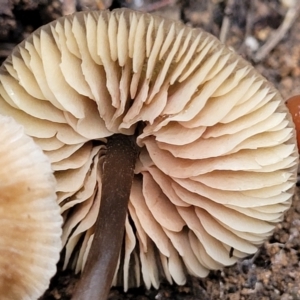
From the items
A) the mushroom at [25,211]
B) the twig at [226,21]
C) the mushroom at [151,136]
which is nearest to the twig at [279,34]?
the twig at [226,21]

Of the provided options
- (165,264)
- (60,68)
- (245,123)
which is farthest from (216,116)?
(165,264)

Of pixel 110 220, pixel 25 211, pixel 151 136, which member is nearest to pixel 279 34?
pixel 151 136

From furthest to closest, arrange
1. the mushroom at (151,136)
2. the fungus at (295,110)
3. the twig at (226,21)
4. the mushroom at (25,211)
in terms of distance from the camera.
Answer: the twig at (226,21)
the fungus at (295,110)
the mushroom at (151,136)
the mushroom at (25,211)

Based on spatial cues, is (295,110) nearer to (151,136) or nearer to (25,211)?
(151,136)

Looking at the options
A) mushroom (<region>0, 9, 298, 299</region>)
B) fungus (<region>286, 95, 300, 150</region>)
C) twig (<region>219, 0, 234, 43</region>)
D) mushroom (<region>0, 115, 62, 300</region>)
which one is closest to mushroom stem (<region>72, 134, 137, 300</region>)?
mushroom (<region>0, 9, 298, 299</region>)

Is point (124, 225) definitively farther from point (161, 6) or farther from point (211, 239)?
point (161, 6)

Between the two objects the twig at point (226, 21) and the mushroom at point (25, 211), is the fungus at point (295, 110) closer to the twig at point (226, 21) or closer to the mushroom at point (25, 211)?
the twig at point (226, 21)

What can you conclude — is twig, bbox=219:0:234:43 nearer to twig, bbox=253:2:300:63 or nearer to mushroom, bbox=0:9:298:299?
twig, bbox=253:2:300:63
